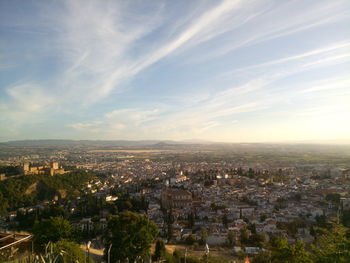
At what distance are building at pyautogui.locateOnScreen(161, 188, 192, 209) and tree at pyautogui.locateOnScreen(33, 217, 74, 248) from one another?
12.0 metres

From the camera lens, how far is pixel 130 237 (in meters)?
9.78

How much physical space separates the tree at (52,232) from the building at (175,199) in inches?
474

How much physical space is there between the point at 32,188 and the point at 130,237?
20.9 meters

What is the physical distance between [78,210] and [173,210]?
704 centimetres

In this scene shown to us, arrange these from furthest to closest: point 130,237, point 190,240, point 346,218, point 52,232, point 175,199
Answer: point 175,199
point 346,218
point 190,240
point 52,232
point 130,237

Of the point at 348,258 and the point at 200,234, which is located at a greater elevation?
the point at 348,258

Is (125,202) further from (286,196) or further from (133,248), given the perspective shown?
(286,196)

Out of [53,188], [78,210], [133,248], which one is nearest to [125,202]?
[78,210]

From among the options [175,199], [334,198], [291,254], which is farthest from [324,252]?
[175,199]

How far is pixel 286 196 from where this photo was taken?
2511 centimetres

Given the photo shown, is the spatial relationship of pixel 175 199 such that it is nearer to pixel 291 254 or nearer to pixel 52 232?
pixel 52 232

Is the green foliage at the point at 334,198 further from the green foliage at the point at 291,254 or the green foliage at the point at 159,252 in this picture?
the green foliage at the point at 159,252

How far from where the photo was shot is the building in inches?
935

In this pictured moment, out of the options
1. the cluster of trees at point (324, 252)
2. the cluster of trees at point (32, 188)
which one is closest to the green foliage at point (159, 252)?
the cluster of trees at point (324, 252)
